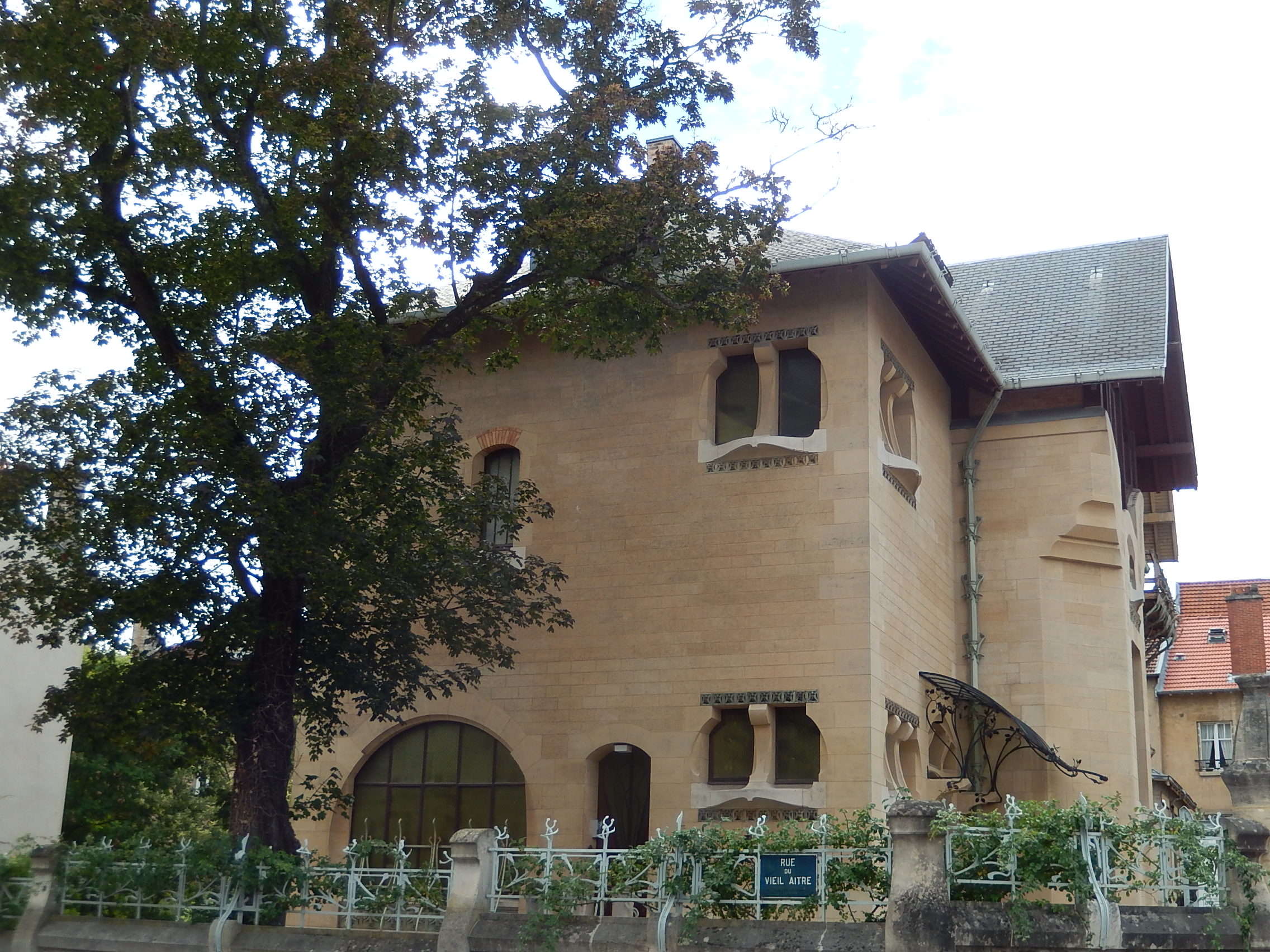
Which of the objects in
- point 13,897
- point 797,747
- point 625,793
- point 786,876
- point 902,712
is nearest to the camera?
point 786,876

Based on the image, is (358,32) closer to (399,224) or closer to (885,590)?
(399,224)

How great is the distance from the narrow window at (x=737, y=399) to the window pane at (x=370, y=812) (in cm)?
626

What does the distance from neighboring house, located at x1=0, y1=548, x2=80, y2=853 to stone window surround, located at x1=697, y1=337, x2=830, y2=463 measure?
10.3 meters

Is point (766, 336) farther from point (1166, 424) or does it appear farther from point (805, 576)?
point (1166, 424)

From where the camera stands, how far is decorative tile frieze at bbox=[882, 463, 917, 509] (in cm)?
1706

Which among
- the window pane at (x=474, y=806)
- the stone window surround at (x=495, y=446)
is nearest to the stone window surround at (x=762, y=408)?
the stone window surround at (x=495, y=446)

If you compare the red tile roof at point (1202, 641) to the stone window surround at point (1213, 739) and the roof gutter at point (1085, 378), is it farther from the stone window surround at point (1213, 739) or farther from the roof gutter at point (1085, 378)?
the roof gutter at point (1085, 378)

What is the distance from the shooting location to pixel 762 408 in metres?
17.2

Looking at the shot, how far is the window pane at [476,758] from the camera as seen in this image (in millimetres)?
17594

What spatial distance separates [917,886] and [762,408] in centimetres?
799

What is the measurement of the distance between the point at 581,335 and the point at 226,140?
4057 millimetres

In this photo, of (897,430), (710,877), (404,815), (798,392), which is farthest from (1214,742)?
(710,877)

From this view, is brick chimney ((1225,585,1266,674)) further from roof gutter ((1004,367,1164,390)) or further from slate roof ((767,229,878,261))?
slate roof ((767,229,878,261))

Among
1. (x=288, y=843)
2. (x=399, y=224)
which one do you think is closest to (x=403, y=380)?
(x=399, y=224)
